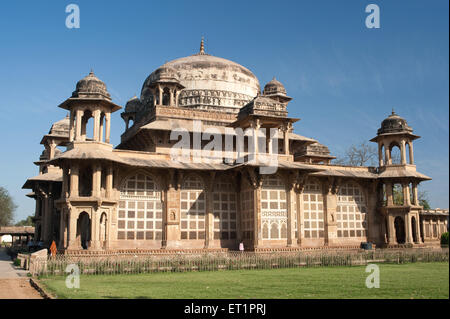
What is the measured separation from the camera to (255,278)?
19000mm

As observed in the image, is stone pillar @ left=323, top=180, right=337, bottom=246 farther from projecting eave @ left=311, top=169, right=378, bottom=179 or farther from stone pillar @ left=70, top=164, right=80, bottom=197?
stone pillar @ left=70, top=164, right=80, bottom=197

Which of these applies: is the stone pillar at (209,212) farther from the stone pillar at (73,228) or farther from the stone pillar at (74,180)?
the stone pillar at (74,180)

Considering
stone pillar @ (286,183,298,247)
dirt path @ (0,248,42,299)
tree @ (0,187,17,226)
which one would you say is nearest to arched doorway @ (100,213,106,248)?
dirt path @ (0,248,42,299)

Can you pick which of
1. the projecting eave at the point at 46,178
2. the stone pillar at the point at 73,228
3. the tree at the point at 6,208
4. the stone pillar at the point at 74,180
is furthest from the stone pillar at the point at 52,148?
the tree at the point at 6,208

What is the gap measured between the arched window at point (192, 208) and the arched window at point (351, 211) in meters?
10.9

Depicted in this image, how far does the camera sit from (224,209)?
33.3 metres

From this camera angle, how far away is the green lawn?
13.7 metres

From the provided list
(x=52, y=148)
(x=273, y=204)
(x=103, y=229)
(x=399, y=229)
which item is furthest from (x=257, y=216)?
(x=52, y=148)

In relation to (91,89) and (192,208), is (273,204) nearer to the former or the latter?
(192,208)

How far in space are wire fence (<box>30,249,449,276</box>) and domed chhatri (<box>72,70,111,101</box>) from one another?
1041cm
